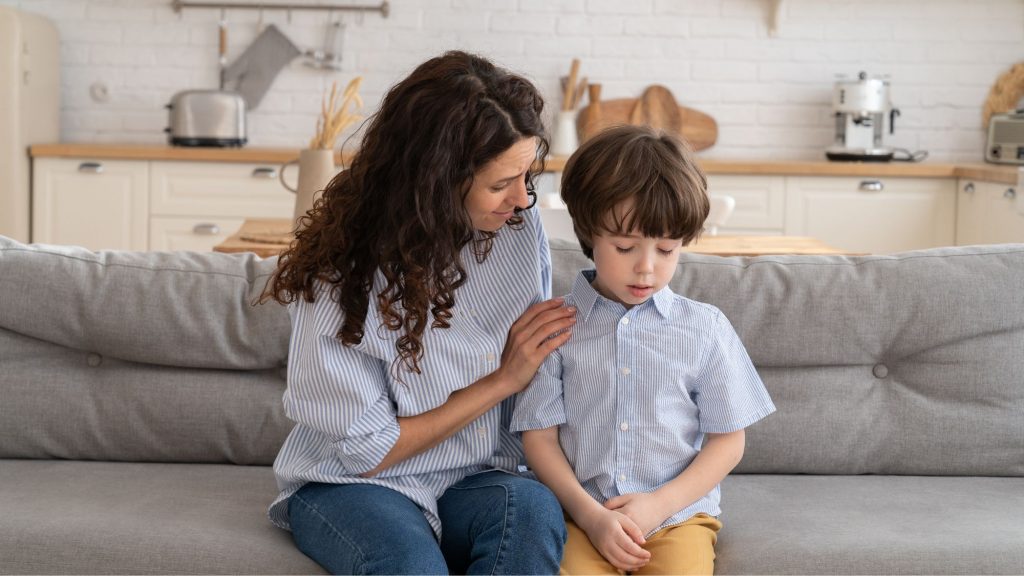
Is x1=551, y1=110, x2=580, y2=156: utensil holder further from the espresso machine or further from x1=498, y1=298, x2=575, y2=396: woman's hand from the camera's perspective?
x1=498, y1=298, x2=575, y2=396: woman's hand

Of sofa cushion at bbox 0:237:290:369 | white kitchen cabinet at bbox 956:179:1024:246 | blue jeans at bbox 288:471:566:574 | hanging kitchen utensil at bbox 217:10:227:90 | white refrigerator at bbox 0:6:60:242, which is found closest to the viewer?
blue jeans at bbox 288:471:566:574

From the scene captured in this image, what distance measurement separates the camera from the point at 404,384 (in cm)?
163

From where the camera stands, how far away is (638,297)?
1618 millimetres

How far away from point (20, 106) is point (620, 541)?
385 cm

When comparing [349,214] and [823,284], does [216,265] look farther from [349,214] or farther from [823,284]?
[823,284]

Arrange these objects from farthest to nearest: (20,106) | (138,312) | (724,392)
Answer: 1. (20,106)
2. (138,312)
3. (724,392)

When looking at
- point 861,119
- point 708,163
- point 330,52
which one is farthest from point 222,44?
point 861,119

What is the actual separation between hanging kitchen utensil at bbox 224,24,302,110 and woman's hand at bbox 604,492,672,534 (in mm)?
3906

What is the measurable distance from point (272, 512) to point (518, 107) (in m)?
0.69

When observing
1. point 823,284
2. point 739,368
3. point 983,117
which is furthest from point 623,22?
point 739,368

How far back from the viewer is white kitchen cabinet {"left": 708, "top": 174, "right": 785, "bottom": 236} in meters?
4.63

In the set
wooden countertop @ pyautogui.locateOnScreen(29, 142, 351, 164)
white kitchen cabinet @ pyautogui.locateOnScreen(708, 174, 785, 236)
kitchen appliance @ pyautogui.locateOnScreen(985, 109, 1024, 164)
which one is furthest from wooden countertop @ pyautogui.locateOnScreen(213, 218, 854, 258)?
kitchen appliance @ pyautogui.locateOnScreen(985, 109, 1024, 164)

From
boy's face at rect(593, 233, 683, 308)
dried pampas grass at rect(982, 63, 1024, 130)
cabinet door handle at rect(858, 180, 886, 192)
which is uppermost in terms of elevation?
dried pampas grass at rect(982, 63, 1024, 130)

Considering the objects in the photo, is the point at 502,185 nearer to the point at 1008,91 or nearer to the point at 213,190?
the point at 213,190
